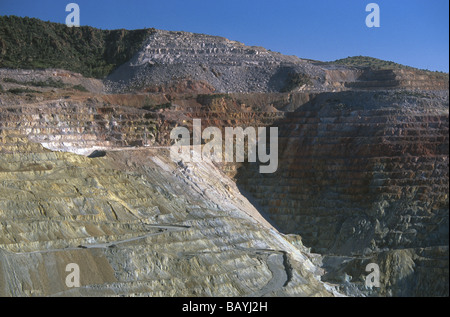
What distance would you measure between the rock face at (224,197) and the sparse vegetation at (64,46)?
967 centimetres

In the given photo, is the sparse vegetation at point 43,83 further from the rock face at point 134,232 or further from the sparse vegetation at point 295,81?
the rock face at point 134,232

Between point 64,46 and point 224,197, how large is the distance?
35.7 m

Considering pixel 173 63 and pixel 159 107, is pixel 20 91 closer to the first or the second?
Answer: pixel 159 107

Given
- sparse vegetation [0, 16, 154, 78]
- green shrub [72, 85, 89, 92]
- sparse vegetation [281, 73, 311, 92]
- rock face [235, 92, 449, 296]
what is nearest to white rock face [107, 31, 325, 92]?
sparse vegetation [281, 73, 311, 92]

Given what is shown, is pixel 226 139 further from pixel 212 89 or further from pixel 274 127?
pixel 212 89

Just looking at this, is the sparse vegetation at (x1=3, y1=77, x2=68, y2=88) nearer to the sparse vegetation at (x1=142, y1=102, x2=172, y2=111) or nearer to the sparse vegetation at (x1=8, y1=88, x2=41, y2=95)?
the sparse vegetation at (x1=8, y1=88, x2=41, y2=95)

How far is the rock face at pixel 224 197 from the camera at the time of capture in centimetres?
4156

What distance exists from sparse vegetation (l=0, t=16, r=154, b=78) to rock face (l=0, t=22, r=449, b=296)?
9.67 meters

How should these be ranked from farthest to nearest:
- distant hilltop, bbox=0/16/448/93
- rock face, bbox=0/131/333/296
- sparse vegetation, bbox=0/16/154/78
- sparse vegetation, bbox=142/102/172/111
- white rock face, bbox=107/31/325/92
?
sparse vegetation, bbox=0/16/154/78, white rock face, bbox=107/31/325/92, distant hilltop, bbox=0/16/448/93, sparse vegetation, bbox=142/102/172/111, rock face, bbox=0/131/333/296

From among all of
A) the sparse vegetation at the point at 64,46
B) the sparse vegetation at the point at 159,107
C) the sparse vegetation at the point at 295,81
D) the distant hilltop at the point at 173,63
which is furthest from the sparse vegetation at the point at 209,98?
the sparse vegetation at the point at 64,46

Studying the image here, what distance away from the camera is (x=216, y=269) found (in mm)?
42969

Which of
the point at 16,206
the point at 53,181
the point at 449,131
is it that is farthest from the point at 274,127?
the point at 16,206

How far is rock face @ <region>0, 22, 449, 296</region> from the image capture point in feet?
136

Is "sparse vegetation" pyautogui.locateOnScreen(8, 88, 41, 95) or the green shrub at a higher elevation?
the green shrub
